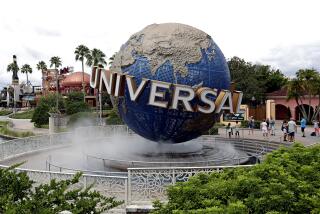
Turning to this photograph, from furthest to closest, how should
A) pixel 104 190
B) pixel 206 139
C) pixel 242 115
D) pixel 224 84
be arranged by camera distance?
Answer: pixel 242 115 < pixel 206 139 < pixel 224 84 < pixel 104 190

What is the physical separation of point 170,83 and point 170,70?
59 centimetres

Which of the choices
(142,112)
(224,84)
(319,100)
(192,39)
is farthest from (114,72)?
(319,100)


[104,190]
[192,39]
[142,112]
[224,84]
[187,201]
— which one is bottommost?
[104,190]

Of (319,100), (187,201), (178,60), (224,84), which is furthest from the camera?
(319,100)

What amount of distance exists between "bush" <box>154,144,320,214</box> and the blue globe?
23.0 ft

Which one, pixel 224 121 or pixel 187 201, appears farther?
pixel 224 121

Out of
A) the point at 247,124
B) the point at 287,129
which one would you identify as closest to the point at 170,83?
the point at 287,129

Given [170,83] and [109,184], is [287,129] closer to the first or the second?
[170,83]

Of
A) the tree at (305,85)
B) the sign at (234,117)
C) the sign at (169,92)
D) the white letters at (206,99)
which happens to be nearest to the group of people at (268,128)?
the sign at (234,117)

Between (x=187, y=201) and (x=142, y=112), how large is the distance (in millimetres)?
8726

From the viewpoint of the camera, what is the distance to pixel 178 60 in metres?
14.4

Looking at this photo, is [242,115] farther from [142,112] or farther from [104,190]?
[104,190]

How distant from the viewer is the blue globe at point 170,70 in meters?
14.3

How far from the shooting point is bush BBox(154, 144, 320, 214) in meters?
5.58
